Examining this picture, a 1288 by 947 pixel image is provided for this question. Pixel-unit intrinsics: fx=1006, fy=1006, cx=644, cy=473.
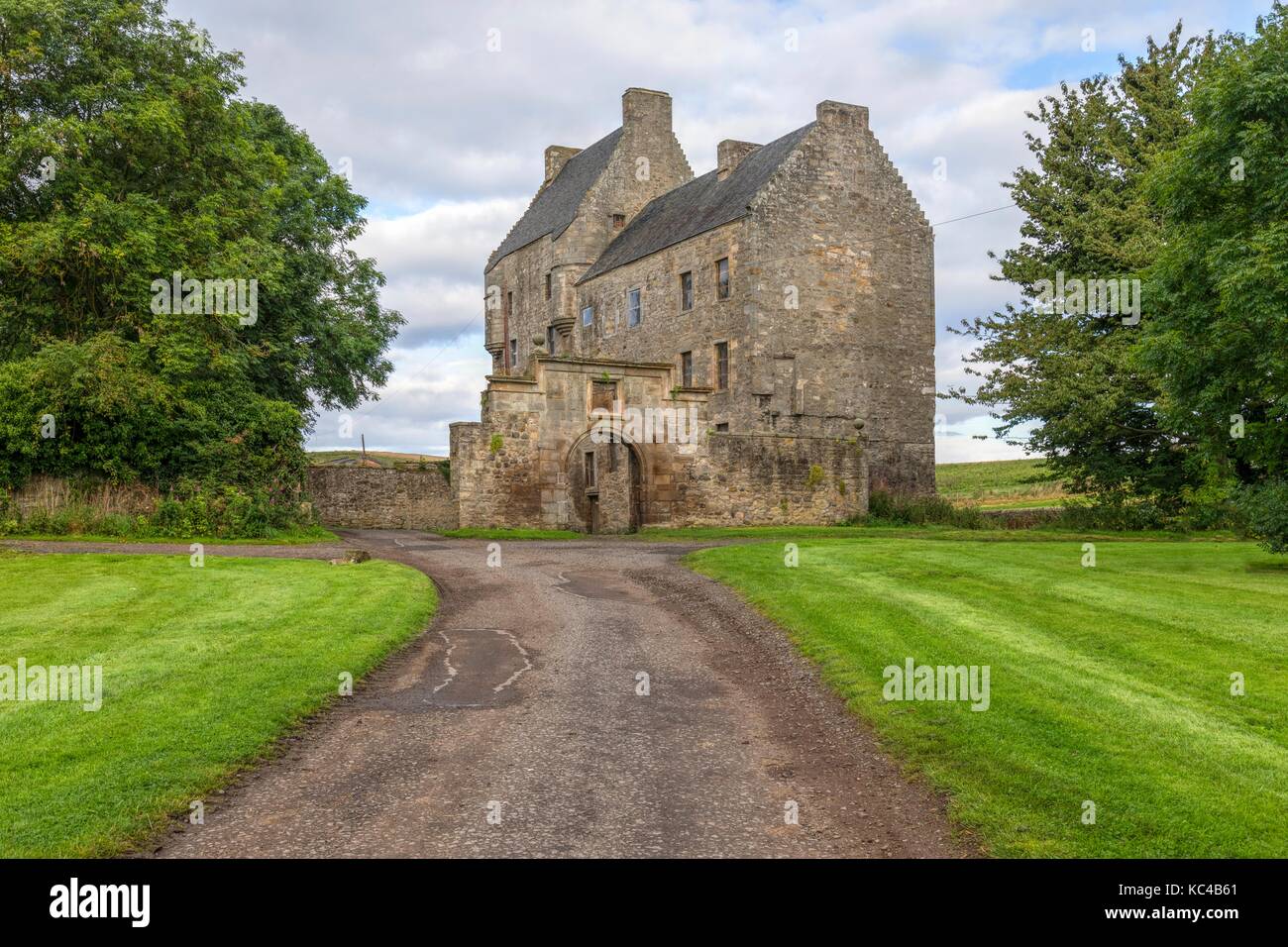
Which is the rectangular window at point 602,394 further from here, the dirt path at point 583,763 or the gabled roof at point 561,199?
the gabled roof at point 561,199

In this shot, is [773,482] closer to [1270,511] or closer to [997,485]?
[1270,511]

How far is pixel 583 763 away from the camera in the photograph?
326 inches

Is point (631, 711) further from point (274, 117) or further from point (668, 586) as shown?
point (274, 117)

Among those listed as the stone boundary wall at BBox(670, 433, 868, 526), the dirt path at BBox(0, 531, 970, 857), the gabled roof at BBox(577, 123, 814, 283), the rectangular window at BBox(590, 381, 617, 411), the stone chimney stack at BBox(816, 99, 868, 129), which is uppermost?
the stone chimney stack at BBox(816, 99, 868, 129)

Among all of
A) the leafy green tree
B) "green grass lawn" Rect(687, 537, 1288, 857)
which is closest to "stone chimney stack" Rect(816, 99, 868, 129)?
the leafy green tree

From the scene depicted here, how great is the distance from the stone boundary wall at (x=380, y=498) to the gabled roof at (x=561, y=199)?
715 inches

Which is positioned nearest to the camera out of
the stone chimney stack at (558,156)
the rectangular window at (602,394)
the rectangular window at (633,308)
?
the rectangular window at (602,394)

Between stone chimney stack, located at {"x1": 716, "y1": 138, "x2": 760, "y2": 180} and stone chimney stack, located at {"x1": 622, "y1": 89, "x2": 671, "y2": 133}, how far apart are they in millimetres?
6336

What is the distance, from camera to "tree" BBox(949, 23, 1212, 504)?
1351 inches

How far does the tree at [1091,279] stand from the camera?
3431 centimetres

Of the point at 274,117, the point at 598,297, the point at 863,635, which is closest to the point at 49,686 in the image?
the point at 863,635

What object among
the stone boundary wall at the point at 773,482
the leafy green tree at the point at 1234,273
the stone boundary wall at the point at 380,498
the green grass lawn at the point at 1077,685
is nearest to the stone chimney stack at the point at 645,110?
the stone boundary wall at the point at 380,498

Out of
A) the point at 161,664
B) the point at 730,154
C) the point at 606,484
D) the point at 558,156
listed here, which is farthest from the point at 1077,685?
the point at 558,156

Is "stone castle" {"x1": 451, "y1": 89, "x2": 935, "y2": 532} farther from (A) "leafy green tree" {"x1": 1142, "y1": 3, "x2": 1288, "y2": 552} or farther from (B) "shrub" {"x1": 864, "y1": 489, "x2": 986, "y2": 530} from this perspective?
(A) "leafy green tree" {"x1": 1142, "y1": 3, "x2": 1288, "y2": 552}
